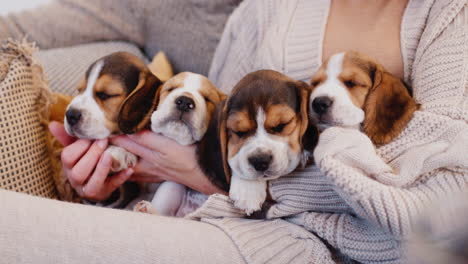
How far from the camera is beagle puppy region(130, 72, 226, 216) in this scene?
1407 millimetres

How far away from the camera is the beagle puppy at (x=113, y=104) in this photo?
148cm

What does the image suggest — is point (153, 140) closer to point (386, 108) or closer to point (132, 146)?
point (132, 146)

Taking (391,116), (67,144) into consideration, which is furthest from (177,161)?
(391,116)

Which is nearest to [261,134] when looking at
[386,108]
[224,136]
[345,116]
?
[224,136]

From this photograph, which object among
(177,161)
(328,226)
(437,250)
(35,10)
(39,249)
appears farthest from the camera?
(35,10)

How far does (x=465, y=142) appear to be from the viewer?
41.5 inches

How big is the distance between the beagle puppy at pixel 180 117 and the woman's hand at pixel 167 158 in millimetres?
32

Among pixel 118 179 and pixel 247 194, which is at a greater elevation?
pixel 247 194

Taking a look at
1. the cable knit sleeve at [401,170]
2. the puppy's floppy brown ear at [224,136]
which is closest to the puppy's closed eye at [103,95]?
the puppy's floppy brown ear at [224,136]

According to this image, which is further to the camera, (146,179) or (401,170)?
(146,179)

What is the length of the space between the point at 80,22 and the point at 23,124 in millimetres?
943

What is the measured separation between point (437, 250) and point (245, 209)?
0.80m

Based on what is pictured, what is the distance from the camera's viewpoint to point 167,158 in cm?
152

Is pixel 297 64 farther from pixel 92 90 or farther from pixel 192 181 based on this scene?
pixel 92 90
